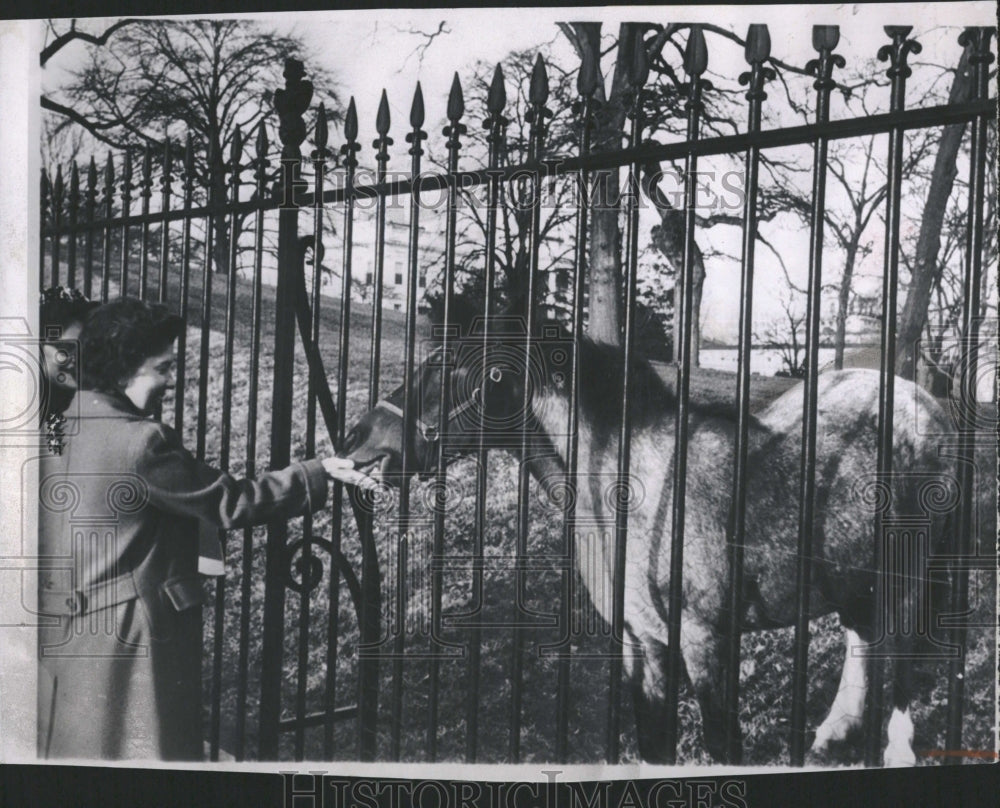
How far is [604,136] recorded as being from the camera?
7.68 ft

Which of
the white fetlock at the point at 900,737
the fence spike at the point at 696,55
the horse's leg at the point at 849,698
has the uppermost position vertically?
the fence spike at the point at 696,55

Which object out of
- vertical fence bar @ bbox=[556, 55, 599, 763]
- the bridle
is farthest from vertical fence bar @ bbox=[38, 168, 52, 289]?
vertical fence bar @ bbox=[556, 55, 599, 763]

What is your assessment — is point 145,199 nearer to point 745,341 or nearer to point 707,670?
point 745,341

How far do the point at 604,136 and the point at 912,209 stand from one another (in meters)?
0.80

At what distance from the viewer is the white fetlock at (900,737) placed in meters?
2.34

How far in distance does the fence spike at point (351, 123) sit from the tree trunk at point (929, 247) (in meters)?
1.48

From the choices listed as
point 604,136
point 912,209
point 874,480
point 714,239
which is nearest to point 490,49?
point 604,136

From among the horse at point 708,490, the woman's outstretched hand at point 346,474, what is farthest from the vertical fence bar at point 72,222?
the horse at point 708,490

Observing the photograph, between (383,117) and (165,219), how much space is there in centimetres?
67

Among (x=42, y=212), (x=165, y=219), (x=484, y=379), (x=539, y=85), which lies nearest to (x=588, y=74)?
(x=539, y=85)

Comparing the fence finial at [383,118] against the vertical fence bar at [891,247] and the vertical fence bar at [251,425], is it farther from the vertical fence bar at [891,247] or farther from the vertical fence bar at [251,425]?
the vertical fence bar at [891,247]

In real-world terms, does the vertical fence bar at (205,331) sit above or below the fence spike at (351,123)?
below

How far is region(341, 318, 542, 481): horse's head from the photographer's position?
2.36 m

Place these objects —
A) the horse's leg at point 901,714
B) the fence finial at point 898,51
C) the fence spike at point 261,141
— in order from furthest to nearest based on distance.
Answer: the fence spike at point 261,141 < the horse's leg at point 901,714 < the fence finial at point 898,51
